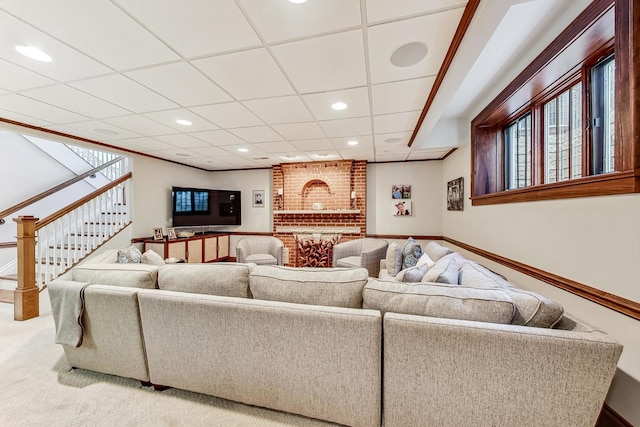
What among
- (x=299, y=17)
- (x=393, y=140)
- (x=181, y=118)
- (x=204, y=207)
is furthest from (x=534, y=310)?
(x=204, y=207)

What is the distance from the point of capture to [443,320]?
1.24m

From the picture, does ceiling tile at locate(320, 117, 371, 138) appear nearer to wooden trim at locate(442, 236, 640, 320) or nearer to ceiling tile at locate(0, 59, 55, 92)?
wooden trim at locate(442, 236, 640, 320)

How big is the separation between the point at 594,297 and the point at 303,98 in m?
2.57

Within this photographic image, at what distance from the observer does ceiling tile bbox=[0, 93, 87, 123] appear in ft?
8.35

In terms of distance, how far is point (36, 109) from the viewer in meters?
2.78

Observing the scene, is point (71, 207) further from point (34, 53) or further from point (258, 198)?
point (258, 198)

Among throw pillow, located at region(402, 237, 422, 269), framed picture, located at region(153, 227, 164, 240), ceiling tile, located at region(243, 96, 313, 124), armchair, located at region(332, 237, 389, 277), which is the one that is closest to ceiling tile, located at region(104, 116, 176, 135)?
ceiling tile, located at region(243, 96, 313, 124)

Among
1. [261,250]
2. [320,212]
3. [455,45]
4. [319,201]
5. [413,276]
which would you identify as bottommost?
[261,250]

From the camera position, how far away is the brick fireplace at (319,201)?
5574 millimetres

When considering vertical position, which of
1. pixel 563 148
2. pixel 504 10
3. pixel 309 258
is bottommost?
pixel 309 258

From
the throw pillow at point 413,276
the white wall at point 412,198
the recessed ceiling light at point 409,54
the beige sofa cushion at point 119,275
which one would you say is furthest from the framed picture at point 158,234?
the recessed ceiling light at point 409,54

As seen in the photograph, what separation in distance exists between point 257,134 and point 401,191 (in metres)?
3.33

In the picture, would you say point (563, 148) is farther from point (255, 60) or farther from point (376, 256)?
point (376, 256)

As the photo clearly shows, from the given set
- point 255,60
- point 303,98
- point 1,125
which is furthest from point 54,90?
point 303,98
